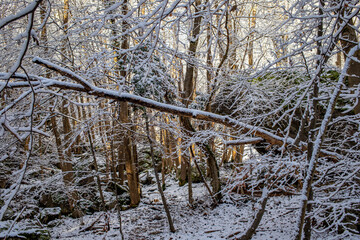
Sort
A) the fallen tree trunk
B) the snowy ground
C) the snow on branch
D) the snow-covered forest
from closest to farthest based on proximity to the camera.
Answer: the snow on branch < the fallen tree trunk < the snow-covered forest < the snowy ground

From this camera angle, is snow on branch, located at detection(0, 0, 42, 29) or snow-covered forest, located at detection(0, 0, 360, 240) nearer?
snow on branch, located at detection(0, 0, 42, 29)

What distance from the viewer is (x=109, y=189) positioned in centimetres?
1119

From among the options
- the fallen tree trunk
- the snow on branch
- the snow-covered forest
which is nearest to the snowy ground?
the snow-covered forest

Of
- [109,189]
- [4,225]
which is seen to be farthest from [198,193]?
[4,225]

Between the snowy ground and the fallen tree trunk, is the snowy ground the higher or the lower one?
the lower one

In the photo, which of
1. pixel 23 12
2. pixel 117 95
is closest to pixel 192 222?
pixel 117 95

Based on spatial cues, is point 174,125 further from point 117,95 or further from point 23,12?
point 23,12

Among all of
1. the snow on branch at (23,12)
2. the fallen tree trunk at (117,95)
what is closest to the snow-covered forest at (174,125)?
the fallen tree trunk at (117,95)

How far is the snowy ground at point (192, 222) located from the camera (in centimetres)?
609

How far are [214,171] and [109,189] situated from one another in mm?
6116

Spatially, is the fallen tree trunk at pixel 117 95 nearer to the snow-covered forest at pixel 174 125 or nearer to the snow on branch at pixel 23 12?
the snow-covered forest at pixel 174 125

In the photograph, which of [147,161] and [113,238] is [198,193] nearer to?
[113,238]

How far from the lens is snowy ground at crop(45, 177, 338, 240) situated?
6086 mm

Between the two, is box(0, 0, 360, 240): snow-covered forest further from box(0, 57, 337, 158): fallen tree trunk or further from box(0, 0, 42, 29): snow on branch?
box(0, 0, 42, 29): snow on branch
